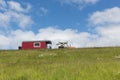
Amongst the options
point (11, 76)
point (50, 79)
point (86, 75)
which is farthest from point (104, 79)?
point (11, 76)

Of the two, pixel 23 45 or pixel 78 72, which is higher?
pixel 23 45

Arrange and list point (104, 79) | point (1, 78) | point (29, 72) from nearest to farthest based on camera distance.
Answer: point (104, 79), point (1, 78), point (29, 72)

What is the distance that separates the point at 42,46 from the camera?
78938 mm

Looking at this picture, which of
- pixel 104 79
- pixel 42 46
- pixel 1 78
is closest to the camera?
pixel 104 79

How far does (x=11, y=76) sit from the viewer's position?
20.0 m

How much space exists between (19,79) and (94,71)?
14.4 ft

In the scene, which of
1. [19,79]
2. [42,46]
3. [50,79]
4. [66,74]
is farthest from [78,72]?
[42,46]

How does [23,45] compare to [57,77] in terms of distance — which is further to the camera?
[23,45]

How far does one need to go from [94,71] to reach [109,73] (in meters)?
1.17

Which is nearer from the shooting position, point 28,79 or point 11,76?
point 28,79

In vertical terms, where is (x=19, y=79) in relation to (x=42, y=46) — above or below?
below

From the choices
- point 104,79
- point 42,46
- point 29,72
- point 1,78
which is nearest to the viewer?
point 104,79

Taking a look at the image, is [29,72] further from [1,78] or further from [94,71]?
[94,71]

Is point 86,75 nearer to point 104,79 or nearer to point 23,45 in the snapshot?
point 104,79
